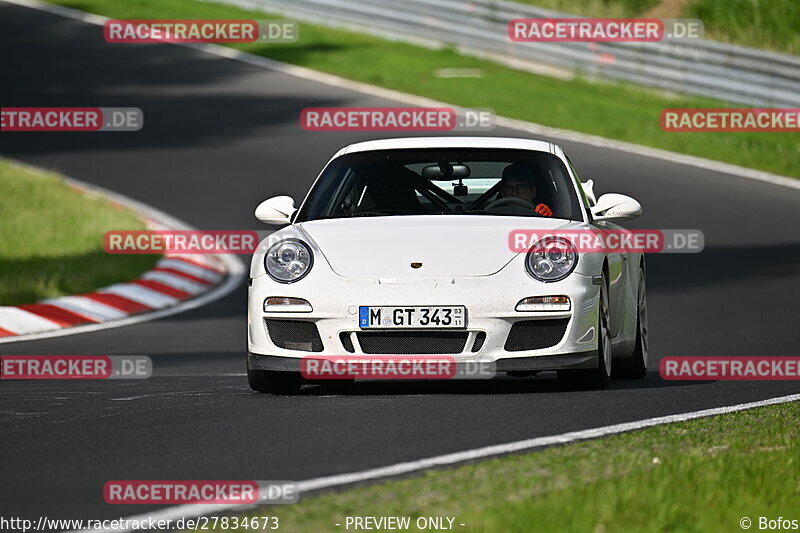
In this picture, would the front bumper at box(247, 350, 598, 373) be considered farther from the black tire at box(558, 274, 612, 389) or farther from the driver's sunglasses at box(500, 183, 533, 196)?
the driver's sunglasses at box(500, 183, 533, 196)

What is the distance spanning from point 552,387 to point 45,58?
22.1 m

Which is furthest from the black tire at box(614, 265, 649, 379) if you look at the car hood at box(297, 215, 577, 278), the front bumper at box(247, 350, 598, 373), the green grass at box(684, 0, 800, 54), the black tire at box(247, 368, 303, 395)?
the green grass at box(684, 0, 800, 54)

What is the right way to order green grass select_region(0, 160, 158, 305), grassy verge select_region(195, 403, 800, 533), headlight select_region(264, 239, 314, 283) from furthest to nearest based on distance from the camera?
green grass select_region(0, 160, 158, 305)
headlight select_region(264, 239, 314, 283)
grassy verge select_region(195, 403, 800, 533)

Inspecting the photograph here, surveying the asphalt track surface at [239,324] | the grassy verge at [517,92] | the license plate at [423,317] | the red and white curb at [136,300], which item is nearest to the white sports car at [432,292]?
the license plate at [423,317]

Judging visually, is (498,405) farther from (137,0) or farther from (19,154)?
(137,0)

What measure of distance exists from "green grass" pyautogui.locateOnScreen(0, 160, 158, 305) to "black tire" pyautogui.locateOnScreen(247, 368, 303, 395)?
21.5ft

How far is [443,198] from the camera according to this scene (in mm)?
9898

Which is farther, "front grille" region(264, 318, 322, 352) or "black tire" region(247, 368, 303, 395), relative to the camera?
"black tire" region(247, 368, 303, 395)

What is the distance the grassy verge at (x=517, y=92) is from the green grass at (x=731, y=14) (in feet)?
12.8

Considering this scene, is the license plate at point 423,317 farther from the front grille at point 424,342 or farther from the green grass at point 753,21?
the green grass at point 753,21

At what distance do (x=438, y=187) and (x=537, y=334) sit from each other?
5.05ft

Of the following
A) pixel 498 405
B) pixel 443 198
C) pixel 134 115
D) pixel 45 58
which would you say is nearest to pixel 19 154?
pixel 134 115

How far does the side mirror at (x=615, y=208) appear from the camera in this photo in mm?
9578

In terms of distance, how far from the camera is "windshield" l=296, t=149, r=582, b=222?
9.52m
